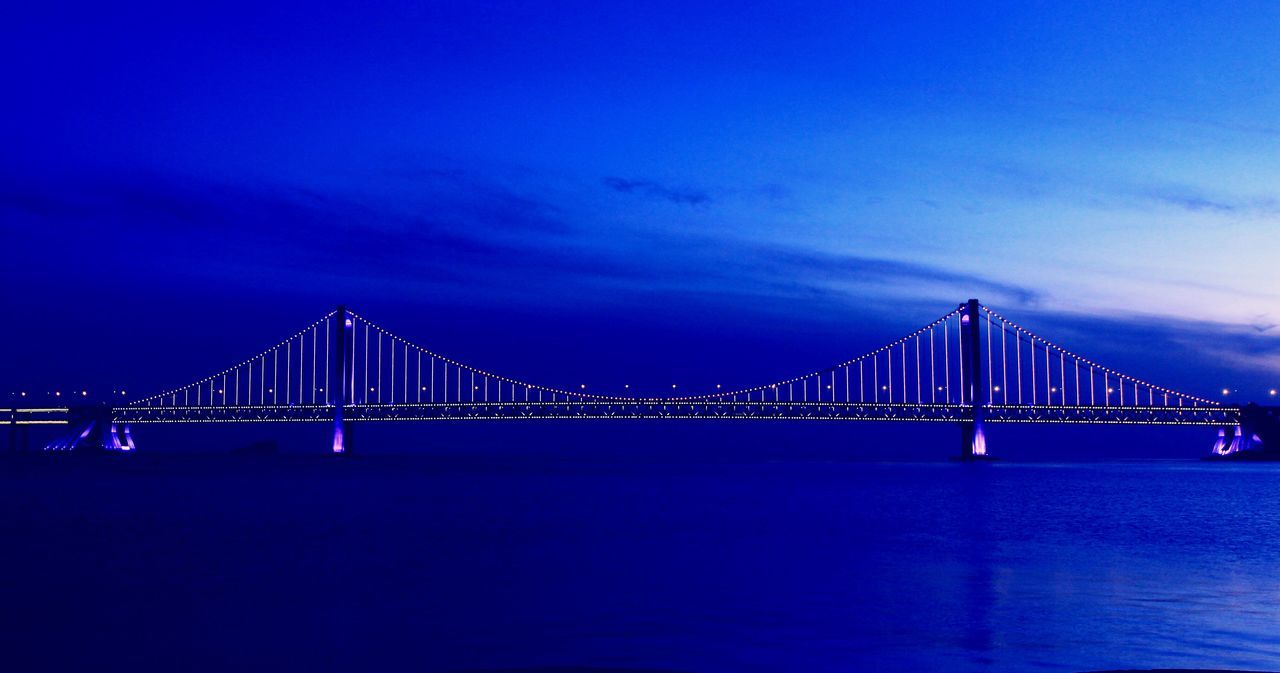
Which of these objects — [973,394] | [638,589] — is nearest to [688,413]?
[973,394]

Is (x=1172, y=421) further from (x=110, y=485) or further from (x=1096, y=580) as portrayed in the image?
(x=1096, y=580)

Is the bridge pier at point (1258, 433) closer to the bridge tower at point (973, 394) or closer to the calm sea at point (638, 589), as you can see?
the bridge tower at point (973, 394)

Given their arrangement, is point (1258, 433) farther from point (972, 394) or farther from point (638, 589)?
Answer: point (638, 589)

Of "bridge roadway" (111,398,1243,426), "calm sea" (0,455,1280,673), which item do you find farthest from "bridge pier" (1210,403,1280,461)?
"calm sea" (0,455,1280,673)

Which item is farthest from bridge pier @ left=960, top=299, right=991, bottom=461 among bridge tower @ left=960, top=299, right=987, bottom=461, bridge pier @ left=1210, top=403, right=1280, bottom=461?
bridge pier @ left=1210, top=403, right=1280, bottom=461

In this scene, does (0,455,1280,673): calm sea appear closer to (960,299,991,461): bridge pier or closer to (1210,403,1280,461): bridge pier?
(960,299,991,461): bridge pier

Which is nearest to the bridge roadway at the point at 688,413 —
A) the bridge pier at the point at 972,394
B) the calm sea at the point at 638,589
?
the bridge pier at the point at 972,394

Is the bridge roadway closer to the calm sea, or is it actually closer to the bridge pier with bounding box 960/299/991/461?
the bridge pier with bounding box 960/299/991/461

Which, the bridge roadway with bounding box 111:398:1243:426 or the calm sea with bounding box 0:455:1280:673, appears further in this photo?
the bridge roadway with bounding box 111:398:1243:426

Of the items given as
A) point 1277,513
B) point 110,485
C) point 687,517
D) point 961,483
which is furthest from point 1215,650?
point 110,485
